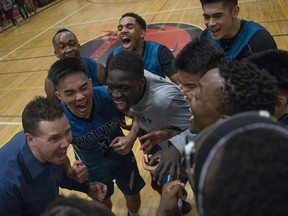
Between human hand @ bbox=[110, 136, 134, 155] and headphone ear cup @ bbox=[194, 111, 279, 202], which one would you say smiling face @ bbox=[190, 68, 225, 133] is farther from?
human hand @ bbox=[110, 136, 134, 155]

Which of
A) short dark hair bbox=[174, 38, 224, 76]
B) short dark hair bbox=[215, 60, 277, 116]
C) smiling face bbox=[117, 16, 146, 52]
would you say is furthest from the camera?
smiling face bbox=[117, 16, 146, 52]

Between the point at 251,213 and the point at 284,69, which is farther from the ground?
the point at 251,213

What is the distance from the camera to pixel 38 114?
2.00 meters

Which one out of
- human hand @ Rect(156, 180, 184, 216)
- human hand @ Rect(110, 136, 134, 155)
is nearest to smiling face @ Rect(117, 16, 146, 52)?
human hand @ Rect(110, 136, 134, 155)

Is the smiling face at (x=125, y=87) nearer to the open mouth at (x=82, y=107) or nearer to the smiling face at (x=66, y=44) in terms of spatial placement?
the open mouth at (x=82, y=107)

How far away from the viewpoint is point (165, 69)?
11.0 feet

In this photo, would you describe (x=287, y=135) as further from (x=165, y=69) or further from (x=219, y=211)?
(x=165, y=69)

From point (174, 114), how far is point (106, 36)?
7226mm

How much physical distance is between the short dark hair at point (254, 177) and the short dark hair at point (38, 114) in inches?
62.0

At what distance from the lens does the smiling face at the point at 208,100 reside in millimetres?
1257

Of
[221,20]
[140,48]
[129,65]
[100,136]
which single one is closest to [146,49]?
[140,48]

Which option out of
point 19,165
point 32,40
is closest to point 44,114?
point 19,165

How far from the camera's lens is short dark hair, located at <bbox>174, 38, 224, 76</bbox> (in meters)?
2.02

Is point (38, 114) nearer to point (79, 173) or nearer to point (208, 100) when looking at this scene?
point (79, 173)
